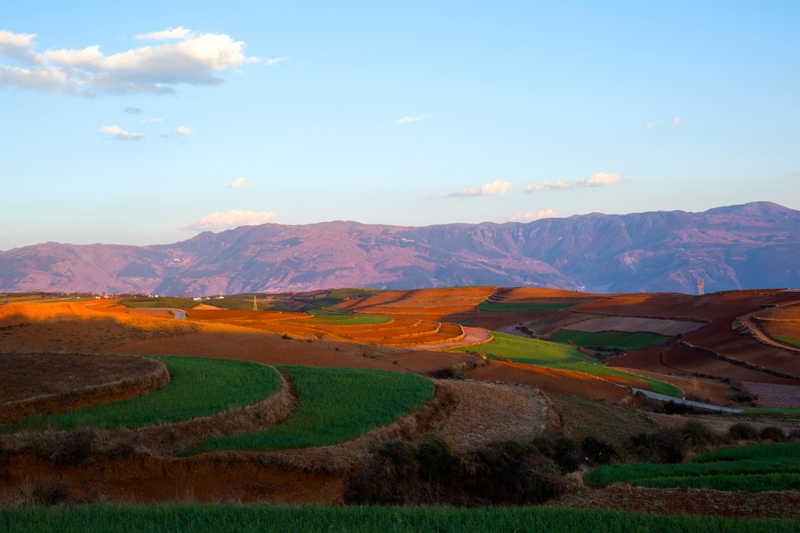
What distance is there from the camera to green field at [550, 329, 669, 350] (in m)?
76.0

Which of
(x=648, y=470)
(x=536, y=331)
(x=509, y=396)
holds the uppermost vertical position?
(x=648, y=470)

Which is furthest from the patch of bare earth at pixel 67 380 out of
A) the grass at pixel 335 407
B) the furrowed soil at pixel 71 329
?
the furrowed soil at pixel 71 329

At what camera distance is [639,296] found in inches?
4481

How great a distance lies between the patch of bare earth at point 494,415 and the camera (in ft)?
63.7

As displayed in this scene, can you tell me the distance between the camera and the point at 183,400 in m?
18.2

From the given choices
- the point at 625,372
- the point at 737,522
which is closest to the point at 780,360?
the point at 625,372

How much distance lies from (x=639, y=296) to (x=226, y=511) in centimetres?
12038

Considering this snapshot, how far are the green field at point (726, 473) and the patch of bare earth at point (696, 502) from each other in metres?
1.46

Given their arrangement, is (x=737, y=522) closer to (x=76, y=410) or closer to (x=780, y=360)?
(x=76, y=410)

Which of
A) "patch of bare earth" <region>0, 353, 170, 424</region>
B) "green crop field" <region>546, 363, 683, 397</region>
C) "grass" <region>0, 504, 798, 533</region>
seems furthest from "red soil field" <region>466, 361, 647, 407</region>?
"grass" <region>0, 504, 798, 533</region>

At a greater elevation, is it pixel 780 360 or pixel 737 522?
pixel 737 522

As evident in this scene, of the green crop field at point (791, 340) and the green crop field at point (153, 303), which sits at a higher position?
the green crop field at point (153, 303)

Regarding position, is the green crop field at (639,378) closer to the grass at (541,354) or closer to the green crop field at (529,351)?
the grass at (541,354)

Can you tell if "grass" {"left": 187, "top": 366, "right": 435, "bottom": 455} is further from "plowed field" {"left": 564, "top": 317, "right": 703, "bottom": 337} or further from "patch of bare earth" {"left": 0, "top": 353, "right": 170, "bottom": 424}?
"plowed field" {"left": 564, "top": 317, "right": 703, "bottom": 337}
